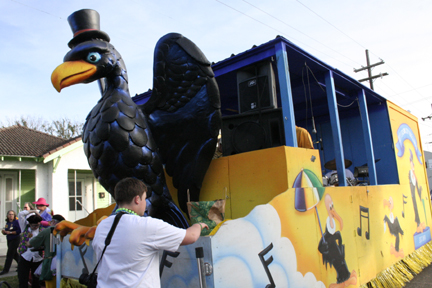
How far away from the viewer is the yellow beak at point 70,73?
8.80 ft

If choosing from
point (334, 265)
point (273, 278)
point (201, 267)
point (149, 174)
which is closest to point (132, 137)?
point (149, 174)

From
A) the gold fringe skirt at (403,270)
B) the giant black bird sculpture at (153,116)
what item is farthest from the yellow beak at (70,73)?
the gold fringe skirt at (403,270)

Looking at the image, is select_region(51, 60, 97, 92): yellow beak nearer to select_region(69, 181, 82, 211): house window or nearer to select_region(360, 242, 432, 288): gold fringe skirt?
select_region(360, 242, 432, 288): gold fringe skirt

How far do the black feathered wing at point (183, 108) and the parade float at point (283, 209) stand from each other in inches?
4.5

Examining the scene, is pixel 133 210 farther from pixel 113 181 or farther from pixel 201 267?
pixel 113 181

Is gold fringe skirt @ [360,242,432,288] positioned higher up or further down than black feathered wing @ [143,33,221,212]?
further down

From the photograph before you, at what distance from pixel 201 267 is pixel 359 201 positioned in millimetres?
3017

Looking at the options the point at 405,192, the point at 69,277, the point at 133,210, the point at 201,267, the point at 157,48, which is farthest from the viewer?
the point at 405,192

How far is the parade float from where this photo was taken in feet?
7.71

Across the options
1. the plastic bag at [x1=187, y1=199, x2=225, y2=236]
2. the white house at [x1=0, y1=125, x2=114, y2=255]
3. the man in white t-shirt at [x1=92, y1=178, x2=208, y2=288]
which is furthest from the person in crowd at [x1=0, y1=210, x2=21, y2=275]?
the man in white t-shirt at [x1=92, y1=178, x2=208, y2=288]

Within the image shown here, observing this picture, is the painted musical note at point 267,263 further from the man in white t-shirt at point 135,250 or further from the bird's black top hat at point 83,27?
the bird's black top hat at point 83,27

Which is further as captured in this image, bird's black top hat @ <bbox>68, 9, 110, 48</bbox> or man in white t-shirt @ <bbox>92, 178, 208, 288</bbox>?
bird's black top hat @ <bbox>68, 9, 110, 48</bbox>

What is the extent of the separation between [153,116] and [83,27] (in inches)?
39.6

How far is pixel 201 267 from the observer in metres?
2.02
